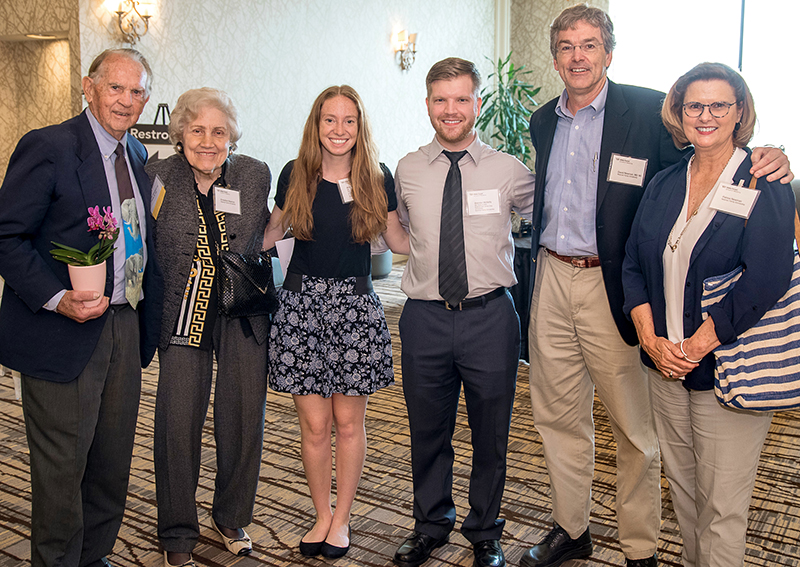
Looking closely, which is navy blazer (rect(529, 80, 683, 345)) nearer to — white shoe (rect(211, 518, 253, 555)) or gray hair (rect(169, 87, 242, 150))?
gray hair (rect(169, 87, 242, 150))

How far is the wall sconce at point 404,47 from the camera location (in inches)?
331

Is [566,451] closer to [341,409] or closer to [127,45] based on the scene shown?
[341,409]

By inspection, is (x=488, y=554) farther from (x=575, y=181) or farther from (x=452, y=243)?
(x=575, y=181)

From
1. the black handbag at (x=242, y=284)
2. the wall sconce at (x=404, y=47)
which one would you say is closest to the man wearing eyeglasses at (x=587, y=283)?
the black handbag at (x=242, y=284)

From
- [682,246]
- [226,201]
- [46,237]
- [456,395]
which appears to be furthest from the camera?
[456,395]

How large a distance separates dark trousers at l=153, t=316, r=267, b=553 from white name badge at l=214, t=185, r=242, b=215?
38 centimetres

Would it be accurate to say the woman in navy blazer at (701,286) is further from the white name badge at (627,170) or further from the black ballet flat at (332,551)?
the black ballet flat at (332,551)

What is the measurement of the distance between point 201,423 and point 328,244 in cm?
79

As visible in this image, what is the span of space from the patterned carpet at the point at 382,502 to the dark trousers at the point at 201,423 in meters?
0.23

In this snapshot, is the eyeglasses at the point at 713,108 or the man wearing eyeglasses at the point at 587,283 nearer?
the eyeglasses at the point at 713,108

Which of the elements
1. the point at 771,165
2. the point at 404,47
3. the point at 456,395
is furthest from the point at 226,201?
the point at 404,47

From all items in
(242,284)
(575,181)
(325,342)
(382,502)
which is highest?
(575,181)

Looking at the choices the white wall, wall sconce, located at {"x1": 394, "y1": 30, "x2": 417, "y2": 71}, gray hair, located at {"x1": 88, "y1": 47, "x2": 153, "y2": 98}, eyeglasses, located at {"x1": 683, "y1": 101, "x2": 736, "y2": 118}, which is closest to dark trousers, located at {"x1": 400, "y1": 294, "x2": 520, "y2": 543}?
eyeglasses, located at {"x1": 683, "y1": 101, "x2": 736, "y2": 118}

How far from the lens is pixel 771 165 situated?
1728 mm
